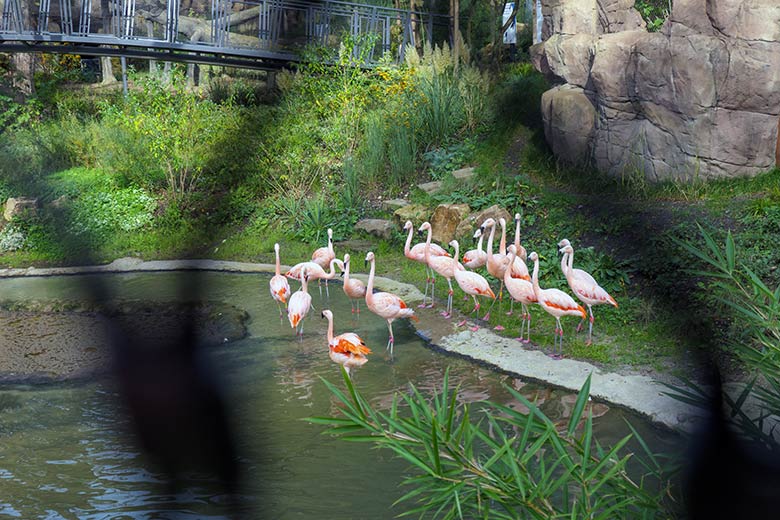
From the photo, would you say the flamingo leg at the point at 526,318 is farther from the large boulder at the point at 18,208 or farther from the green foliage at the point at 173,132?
the large boulder at the point at 18,208

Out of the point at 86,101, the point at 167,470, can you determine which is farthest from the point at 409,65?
the point at 167,470

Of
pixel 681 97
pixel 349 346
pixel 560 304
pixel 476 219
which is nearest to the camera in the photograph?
pixel 349 346

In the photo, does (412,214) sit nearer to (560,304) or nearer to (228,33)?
(560,304)

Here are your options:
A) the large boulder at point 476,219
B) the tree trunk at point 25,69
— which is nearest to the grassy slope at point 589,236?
the large boulder at point 476,219

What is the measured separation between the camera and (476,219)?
7.50 meters

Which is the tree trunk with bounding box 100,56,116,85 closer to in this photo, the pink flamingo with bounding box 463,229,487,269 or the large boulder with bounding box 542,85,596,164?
the large boulder with bounding box 542,85,596,164

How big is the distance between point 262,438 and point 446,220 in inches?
159

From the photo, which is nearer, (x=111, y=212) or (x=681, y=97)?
(x=681, y=97)

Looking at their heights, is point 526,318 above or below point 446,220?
below

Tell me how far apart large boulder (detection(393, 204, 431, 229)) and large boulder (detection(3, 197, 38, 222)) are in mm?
4027

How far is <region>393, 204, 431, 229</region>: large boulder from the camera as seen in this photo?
787 centimetres

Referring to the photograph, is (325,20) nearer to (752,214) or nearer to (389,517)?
(752,214)

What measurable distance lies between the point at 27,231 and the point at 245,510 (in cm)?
647

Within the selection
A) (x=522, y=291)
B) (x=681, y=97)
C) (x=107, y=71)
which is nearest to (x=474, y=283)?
(x=522, y=291)
